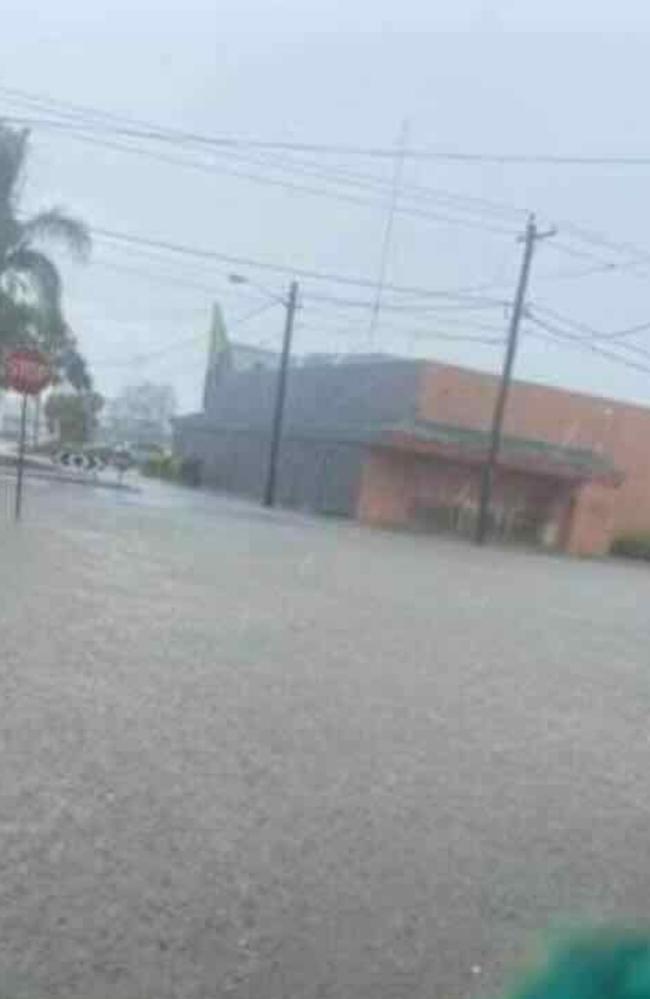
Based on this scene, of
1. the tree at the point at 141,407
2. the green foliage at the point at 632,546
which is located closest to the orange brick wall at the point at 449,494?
the green foliage at the point at 632,546

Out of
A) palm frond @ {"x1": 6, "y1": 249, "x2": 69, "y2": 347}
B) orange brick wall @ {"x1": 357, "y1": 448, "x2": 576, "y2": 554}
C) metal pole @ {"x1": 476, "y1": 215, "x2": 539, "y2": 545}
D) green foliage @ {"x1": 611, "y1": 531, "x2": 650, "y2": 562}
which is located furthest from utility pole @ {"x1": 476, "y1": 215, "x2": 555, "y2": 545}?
palm frond @ {"x1": 6, "y1": 249, "x2": 69, "y2": 347}

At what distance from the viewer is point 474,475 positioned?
39875 mm

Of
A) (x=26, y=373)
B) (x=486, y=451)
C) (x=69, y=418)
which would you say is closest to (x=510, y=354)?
(x=486, y=451)

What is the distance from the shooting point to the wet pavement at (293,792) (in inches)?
166

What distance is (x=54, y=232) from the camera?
113ft

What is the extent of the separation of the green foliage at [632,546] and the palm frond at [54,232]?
19668 mm

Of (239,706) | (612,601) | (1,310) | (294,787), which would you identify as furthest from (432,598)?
(1,310)

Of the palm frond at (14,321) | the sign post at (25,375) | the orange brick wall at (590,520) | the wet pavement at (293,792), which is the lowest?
the orange brick wall at (590,520)

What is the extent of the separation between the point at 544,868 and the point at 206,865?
153cm

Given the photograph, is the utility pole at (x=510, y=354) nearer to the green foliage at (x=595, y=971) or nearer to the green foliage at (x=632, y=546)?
the green foliage at (x=632, y=546)

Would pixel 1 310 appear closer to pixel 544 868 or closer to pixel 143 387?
pixel 544 868

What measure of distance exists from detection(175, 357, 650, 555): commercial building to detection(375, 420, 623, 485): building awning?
0.14 feet

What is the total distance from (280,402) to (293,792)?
38.6 metres

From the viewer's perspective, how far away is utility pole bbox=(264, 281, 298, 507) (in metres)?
44.4
